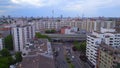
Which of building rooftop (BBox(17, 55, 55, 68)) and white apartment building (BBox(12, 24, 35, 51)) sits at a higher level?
white apartment building (BBox(12, 24, 35, 51))

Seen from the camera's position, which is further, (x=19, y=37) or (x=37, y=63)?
(x=19, y=37)

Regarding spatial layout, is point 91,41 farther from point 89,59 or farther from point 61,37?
point 61,37

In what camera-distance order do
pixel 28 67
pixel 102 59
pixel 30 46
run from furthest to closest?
pixel 30 46 < pixel 102 59 < pixel 28 67

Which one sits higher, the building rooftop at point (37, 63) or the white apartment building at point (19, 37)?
the white apartment building at point (19, 37)

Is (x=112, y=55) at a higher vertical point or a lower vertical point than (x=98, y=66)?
higher

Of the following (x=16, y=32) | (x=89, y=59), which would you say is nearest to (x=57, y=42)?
(x=16, y=32)

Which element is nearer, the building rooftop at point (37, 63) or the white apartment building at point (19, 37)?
the building rooftop at point (37, 63)

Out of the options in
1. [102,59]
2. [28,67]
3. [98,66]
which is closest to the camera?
[28,67]

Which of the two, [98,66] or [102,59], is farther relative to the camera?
[98,66]

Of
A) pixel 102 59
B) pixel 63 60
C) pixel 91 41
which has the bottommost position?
pixel 63 60

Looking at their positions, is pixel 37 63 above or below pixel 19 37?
below

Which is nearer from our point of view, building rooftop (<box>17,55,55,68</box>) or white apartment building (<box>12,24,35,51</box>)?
building rooftop (<box>17,55,55,68</box>)
